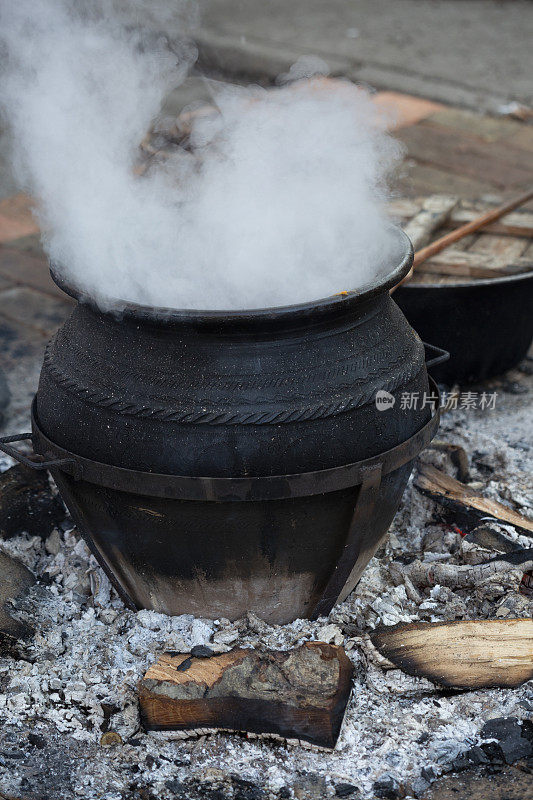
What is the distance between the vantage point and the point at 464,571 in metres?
2.84

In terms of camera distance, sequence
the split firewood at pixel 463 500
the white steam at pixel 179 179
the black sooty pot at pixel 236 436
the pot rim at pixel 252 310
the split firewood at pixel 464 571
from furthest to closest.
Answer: the split firewood at pixel 463 500 < the split firewood at pixel 464 571 < the white steam at pixel 179 179 < the black sooty pot at pixel 236 436 < the pot rim at pixel 252 310

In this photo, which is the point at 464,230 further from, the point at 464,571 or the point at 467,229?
the point at 464,571

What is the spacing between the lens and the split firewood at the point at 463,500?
3061 mm

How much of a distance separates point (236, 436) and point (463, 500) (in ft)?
4.10

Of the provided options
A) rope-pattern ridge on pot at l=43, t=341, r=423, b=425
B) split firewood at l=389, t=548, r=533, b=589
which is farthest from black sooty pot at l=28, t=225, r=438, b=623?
split firewood at l=389, t=548, r=533, b=589

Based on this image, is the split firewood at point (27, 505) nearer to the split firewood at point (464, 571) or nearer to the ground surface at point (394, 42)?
Answer: the split firewood at point (464, 571)

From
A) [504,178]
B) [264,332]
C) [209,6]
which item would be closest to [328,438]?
[264,332]

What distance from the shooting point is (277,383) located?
7.29ft

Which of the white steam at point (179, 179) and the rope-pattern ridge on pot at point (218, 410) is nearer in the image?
the rope-pattern ridge on pot at point (218, 410)

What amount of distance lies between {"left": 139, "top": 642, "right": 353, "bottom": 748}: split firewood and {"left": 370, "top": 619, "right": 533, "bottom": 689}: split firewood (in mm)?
217

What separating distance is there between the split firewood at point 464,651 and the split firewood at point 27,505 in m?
1.32

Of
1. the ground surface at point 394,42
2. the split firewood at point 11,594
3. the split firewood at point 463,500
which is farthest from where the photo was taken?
the ground surface at point 394,42

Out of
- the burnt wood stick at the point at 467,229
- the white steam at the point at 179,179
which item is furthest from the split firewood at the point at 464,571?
the burnt wood stick at the point at 467,229

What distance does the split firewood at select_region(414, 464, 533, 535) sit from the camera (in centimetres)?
306
